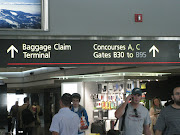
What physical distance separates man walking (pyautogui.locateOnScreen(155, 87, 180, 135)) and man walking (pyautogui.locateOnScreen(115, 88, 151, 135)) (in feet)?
2.97

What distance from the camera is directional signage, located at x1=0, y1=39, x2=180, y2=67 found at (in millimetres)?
6488

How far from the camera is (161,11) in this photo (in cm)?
723

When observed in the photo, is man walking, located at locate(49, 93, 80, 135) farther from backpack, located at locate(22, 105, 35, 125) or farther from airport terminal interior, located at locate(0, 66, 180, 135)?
backpack, located at locate(22, 105, 35, 125)

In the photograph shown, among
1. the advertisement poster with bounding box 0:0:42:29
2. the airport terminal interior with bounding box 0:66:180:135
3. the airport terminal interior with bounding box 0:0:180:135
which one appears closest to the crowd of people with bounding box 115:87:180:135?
the airport terminal interior with bounding box 0:0:180:135

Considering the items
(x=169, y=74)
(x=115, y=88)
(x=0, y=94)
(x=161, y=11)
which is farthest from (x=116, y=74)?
(x=161, y=11)

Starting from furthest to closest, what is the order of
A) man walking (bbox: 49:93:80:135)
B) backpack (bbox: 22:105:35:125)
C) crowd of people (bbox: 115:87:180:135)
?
backpack (bbox: 22:105:35:125) → man walking (bbox: 49:93:80:135) → crowd of people (bbox: 115:87:180:135)

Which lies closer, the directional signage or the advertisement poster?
the directional signage

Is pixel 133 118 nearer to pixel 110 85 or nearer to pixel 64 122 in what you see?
pixel 64 122

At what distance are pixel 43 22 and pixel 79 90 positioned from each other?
342 inches

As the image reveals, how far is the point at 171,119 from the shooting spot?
5.59 meters

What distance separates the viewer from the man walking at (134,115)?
6.62 metres

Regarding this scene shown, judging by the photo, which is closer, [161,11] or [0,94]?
[161,11]

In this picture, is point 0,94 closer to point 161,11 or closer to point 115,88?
point 115,88

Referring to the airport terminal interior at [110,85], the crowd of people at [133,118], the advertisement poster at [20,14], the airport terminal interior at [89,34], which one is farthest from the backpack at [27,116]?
the advertisement poster at [20,14]
